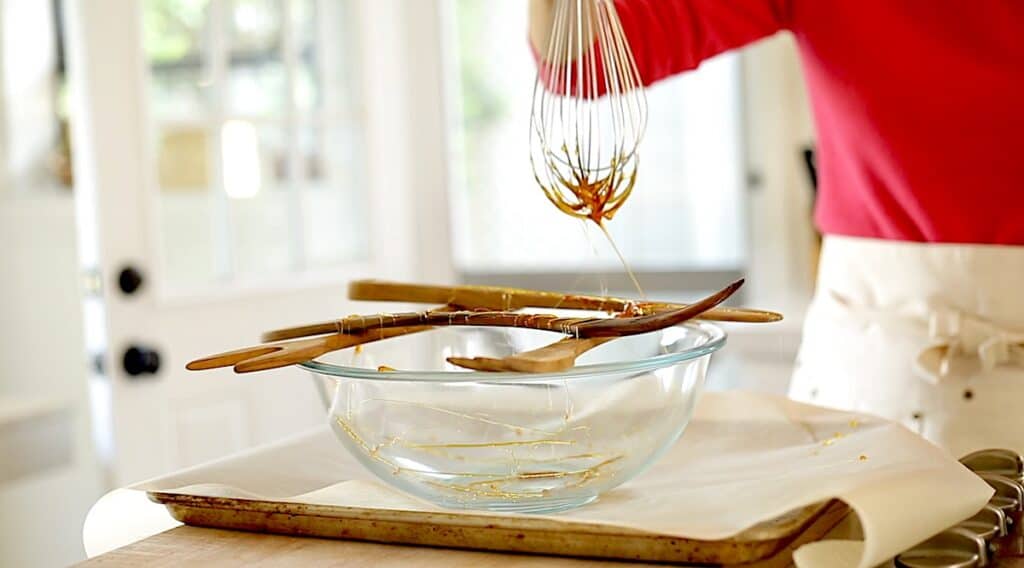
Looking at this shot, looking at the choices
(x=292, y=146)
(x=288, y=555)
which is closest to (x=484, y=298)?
(x=288, y=555)

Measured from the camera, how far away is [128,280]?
5.99 ft

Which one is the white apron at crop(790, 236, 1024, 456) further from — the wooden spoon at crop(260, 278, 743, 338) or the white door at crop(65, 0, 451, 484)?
the white door at crop(65, 0, 451, 484)

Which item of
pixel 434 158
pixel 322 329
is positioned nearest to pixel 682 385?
pixel 322 329

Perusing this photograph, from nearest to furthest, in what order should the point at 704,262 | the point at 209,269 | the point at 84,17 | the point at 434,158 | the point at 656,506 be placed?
the point at 656,506 → the point at 84,17 → the point at 209,269 → the point at 434,158 → the point at 704,262

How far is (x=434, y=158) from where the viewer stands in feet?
8.18

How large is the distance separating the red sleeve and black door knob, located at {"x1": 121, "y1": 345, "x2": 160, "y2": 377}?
111 cm

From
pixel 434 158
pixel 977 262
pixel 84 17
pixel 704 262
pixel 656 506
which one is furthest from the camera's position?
pixel 704 262

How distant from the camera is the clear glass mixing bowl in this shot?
0.61 m

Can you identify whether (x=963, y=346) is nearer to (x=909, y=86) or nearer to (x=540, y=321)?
(x=909, y=86)

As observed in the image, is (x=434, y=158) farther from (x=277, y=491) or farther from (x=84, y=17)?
(x=277, y=491)

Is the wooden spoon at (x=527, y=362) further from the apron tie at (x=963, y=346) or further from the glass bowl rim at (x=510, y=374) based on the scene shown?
the apron tie at (x=963, y=346)

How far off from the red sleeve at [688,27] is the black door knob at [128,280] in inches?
Answer: 42.5

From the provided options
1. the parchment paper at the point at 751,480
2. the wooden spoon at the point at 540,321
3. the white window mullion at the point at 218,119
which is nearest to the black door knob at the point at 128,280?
the white window mullion at the point at 218,119

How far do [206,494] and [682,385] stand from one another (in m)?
0.27
